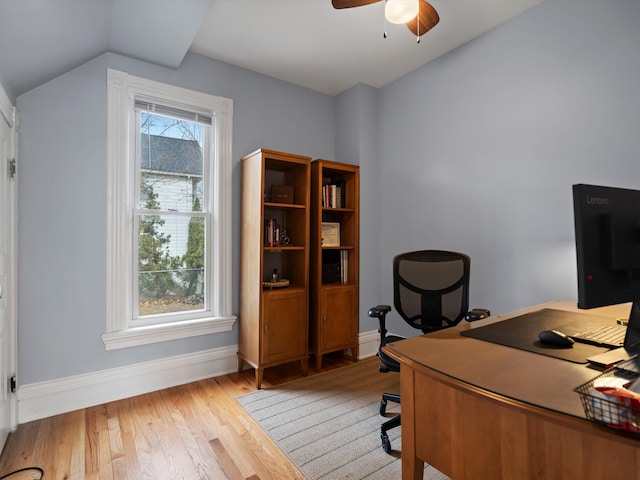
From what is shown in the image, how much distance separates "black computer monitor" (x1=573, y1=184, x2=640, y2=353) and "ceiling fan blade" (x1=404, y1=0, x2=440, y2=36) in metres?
1.58

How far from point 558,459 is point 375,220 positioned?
282 centimetres

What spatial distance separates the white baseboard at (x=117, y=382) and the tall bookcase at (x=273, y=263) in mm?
236

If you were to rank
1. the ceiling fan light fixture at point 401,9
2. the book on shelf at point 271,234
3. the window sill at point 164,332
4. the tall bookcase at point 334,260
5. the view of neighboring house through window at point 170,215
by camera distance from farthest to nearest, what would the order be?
1. the tall bookcase at point 334,260
2. the book on shelf at point 271,234
3. the view of neighboring house through window at point 170,215
4. the window sill at point 164,332
5. the ceiling fan light fixture at point 401,9

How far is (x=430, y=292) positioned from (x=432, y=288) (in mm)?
30

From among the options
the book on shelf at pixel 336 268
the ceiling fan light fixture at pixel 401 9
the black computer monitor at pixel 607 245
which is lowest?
the book on shelf at pixel 336 268

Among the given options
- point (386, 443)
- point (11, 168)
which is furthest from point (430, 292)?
point (11, 168)

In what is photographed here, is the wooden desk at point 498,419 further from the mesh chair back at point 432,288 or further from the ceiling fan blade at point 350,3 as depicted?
the ceiling fan blade at point 350,3

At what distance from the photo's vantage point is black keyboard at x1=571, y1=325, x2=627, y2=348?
3.88 feet

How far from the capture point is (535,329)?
140 centimetres

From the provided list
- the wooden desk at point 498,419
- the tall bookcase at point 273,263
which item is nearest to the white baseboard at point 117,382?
the tall bookcase at point 273,263

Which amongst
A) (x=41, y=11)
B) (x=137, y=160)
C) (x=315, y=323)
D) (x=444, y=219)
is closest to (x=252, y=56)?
(x=137, y=160)

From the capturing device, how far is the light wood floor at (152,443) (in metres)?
1.71

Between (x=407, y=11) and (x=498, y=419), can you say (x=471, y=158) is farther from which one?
(x=498, y=419)

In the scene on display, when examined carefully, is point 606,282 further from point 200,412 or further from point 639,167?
point 200,412
